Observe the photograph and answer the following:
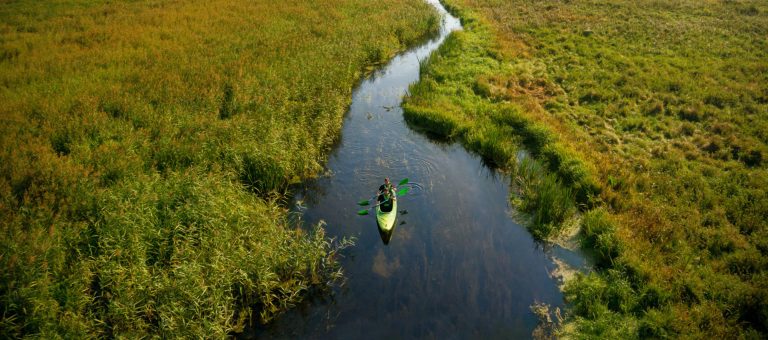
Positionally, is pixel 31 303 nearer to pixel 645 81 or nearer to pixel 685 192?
pixel 685 192

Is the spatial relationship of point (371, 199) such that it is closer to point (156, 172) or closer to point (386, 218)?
point (386, 218)

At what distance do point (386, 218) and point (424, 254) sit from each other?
1676mm

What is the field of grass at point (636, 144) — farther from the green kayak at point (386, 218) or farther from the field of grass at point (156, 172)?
the field of grass at point (156, 172)

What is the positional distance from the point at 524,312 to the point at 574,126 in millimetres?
11480

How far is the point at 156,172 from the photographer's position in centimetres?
1203

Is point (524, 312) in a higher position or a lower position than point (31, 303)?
lower

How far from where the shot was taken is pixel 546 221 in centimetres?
1370

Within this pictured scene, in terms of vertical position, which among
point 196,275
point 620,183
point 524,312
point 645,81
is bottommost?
point 524,312

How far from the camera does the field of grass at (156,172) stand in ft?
28.2

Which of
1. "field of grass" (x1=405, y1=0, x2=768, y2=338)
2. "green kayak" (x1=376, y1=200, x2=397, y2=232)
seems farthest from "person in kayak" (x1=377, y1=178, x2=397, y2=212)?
"field of grass" (x1=405, y1=0, x2=768, y2=338)

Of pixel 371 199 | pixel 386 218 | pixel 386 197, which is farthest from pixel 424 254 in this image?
pixel 371 199

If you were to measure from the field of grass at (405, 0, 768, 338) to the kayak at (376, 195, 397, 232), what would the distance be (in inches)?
184

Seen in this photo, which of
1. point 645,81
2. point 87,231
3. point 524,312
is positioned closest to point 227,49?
point 87,231

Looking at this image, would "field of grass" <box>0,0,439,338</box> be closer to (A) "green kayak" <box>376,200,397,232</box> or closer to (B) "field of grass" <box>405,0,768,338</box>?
(A) "green kayak" <box>376,200,397,232</box>
